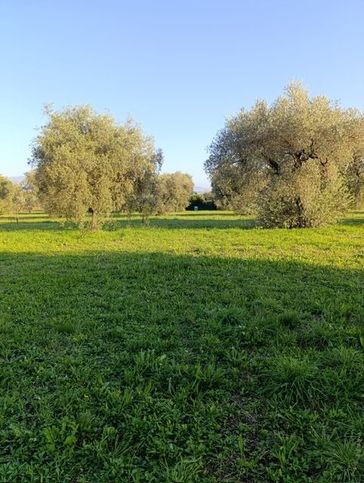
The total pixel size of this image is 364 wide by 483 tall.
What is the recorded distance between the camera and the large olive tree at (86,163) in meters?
15.9

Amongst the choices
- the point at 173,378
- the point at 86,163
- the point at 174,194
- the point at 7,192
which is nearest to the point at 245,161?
the point at 86,163

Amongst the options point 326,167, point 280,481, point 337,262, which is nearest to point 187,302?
point 280,481

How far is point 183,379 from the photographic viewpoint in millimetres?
3600

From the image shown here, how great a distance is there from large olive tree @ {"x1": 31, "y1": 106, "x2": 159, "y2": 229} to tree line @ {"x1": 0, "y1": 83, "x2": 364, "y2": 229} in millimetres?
44

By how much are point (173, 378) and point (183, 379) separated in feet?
0.34

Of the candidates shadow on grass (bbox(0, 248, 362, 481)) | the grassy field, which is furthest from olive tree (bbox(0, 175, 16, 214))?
shadow on grass (bbox(0, 248, 362, 481))

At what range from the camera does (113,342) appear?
4.53 meters

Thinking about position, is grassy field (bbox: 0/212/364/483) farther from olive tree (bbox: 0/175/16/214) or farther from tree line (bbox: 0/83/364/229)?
olive tree (bbox: 0/175/16/214)

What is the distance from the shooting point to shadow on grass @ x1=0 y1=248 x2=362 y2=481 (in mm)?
2639

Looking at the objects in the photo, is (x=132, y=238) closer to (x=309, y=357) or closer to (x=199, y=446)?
(x=309, y=357)

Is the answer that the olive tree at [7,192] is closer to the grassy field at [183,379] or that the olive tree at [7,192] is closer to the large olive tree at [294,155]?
the large olive tree at [294,155]

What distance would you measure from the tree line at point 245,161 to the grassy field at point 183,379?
9.70 m

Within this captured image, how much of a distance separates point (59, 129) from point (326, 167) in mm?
12966

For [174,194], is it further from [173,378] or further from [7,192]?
[173,378]
